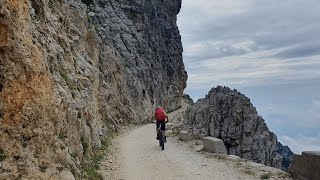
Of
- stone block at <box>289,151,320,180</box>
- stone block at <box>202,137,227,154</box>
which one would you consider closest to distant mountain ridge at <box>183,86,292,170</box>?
stone block at <box>202,137,227,154</box>

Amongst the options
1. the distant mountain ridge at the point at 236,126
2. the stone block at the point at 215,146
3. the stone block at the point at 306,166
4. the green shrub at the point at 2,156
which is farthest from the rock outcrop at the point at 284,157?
the green shrub at the point at 2,156

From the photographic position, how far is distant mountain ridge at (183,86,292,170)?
3094 cm

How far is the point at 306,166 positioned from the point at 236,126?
20872 millimetres

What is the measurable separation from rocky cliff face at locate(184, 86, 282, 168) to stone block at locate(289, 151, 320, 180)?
17.1 m

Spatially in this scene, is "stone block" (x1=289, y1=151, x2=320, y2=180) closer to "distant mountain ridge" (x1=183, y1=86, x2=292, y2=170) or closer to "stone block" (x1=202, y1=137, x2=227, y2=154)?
"stone block" (x1=202, y1=137, x2=227, y2=154)

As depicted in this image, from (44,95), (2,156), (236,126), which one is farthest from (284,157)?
(2,156)

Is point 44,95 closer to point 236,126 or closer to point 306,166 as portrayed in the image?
point 306,166

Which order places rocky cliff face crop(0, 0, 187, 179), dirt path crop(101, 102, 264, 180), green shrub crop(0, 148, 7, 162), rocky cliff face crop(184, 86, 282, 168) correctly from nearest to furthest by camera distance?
green shrub crop(0, 148, 7, 162) → rocky cliff face crop(0, 0, 187, 179) → dirt path crop(101, 102, 264, 180) → rocky cliff face crop(184, 86, 282, 168)

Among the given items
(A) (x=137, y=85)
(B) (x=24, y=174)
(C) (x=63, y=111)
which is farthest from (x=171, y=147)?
(A) (x=137, y=85)

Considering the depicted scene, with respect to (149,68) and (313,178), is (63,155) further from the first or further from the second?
(149,68)

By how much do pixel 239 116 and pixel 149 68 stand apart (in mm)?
33108

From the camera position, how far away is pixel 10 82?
8.71 metres

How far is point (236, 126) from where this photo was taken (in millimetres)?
32281

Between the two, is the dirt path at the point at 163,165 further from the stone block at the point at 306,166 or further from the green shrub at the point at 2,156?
the green shrub at the point at 2,156
